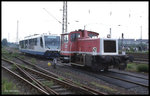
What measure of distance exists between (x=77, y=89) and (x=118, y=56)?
16.7 ft

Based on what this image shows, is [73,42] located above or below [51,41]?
below

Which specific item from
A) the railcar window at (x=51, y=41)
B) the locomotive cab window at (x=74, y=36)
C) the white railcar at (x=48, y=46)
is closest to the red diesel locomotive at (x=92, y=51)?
the locomotive cab window at (x=74, y=36)

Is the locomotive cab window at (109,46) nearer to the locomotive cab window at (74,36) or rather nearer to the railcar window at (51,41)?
the locomotive cab window at (74,36)

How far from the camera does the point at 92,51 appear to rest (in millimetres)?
11219

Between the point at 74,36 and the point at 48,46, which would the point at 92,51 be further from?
the point at 48,46

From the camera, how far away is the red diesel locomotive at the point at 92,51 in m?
10.3

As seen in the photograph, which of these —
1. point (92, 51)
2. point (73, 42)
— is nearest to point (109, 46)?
point (92, 51)

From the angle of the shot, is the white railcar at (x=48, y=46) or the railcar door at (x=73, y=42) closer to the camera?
the railcar door at (x=73, y=42)

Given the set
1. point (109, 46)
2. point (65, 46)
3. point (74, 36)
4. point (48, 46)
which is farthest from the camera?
point (48, 46)

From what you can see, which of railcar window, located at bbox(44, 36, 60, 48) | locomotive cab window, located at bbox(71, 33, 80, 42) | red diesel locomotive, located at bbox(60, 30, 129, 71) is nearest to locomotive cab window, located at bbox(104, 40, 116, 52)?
red diesel locomotive, located at bbox(60, 30, 129, 71)

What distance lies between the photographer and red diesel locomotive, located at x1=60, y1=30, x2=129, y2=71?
10344mm

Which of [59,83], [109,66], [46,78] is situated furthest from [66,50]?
[59,83]

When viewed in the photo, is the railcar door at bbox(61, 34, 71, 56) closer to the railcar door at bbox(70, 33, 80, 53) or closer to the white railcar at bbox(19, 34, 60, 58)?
the railcar door at bbox(70, 33, 80, 53)

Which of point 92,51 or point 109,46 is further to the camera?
point 92,51
